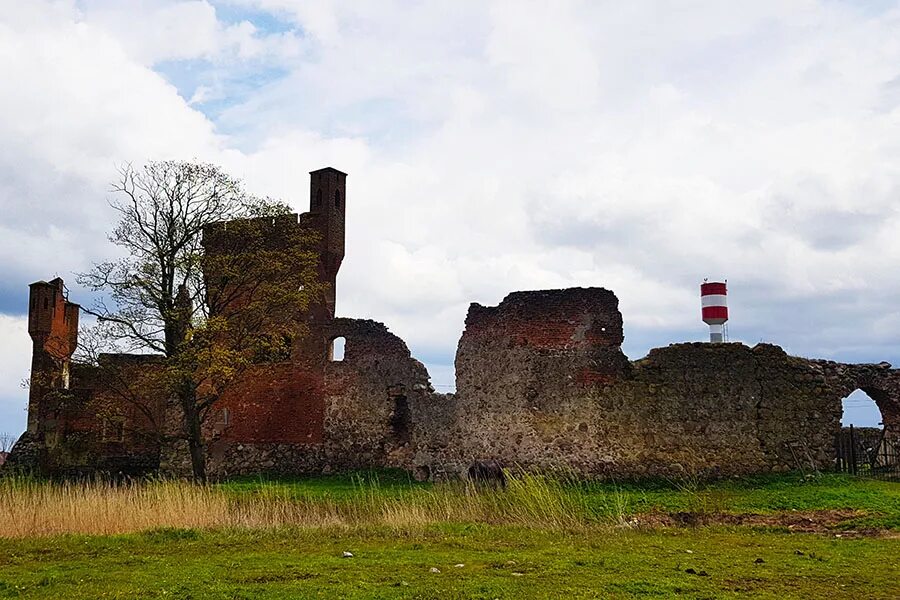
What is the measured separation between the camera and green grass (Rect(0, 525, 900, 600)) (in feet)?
25.1

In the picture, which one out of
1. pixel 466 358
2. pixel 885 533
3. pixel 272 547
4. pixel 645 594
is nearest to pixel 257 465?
pixel 466 358

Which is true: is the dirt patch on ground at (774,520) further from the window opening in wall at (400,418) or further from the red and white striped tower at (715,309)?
the window opening in wall at (400,418)

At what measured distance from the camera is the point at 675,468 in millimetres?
17484

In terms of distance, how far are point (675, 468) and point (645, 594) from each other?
34.3ft

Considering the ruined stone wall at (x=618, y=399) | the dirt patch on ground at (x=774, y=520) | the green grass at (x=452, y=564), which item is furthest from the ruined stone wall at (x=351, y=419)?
the green grass at (x=452, y=564)

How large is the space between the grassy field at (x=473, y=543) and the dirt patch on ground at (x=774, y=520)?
5 centimetres

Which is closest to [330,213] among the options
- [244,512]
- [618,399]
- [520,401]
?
[520,401]

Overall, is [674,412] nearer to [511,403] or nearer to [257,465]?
[511,403]

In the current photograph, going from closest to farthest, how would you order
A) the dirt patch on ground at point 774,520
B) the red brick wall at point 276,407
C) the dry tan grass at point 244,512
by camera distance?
the dry tan grass at point 244,512 → the dirt patch on ground at point 774,520 → the red brick wall at point 276,407

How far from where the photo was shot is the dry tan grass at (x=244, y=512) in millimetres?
12234

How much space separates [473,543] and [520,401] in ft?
28.1

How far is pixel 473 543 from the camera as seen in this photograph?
10.6 meters

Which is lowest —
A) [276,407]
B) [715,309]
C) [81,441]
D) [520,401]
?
[81,441]

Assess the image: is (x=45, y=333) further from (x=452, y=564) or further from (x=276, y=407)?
(x=452, y=564)
